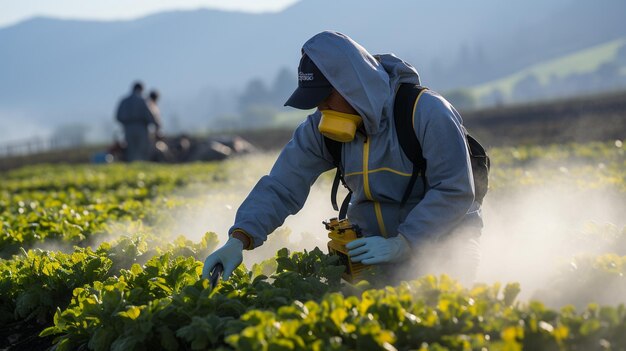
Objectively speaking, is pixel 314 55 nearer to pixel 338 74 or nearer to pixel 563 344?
pixel 338 74

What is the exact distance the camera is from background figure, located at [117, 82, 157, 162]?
2006 centimetres

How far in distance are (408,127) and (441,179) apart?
308mm

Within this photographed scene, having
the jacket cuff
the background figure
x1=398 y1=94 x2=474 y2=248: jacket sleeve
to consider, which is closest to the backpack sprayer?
x1=398 y1=94 x2=474 y2=248: jacket sleeve

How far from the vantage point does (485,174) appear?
4129mm

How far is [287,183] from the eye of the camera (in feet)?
14.0

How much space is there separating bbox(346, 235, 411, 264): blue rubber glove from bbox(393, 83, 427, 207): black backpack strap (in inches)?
15.2

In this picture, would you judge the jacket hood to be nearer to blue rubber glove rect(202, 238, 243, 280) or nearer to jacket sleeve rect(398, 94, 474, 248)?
jacket sleeve rect(398, 94, 474, 248)

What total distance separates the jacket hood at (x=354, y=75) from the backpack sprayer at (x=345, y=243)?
0.52m

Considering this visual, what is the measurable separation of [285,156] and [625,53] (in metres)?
191

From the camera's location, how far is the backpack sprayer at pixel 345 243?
3.82 meters

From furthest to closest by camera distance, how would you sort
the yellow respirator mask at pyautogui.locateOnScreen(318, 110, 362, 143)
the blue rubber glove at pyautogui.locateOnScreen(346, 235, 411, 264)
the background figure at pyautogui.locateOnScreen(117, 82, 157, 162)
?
the background figure at pyautogui.locateOnScreen(117, 82, 157, 162)
the yellow respirator mask at pyautogui.locateOnScreen(318, 110, 362, 143)
the blue rubber glove at pyautogui.locateOnScreen(346, 235, 411, 264)

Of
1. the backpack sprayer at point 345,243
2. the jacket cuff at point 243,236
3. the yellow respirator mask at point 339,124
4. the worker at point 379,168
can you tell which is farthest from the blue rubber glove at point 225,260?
the yellow respirator mask at point 339,124

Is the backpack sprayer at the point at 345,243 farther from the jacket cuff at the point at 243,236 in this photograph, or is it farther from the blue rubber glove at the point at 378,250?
the jacket cuff at the point at 243,236

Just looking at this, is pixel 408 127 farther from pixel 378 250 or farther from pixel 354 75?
pixel 378 250
